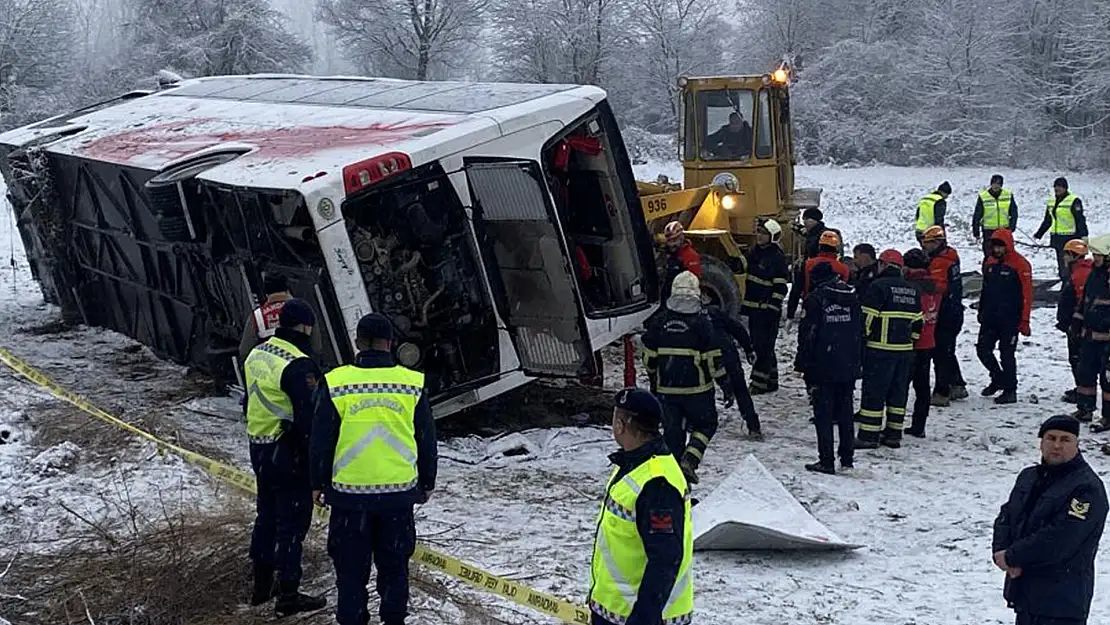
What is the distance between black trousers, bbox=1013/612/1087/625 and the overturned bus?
4109 mm

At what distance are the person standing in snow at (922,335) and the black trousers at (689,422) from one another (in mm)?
2265

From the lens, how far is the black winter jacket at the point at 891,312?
7848 millimetres

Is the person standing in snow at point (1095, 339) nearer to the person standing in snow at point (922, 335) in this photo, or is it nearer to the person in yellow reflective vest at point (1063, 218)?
the person standing in snow at point (922, 335)

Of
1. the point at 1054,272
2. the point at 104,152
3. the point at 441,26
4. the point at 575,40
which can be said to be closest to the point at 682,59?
the point at 575,40

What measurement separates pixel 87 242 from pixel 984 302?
823cm

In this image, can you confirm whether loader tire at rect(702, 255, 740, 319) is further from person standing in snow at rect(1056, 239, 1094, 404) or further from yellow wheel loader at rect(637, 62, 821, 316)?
person standing in snow at rect(1056, 239, 1094, 404)

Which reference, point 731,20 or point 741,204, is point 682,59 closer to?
point 731,20

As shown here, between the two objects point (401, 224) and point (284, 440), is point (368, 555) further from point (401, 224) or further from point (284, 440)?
point (401, 224)

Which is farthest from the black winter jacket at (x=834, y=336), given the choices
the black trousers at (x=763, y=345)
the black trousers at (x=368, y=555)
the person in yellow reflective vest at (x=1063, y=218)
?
the person in yellow reflective vest at (x=1063, y=218)

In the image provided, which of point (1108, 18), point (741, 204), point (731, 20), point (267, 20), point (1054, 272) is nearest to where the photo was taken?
point (741, 204)

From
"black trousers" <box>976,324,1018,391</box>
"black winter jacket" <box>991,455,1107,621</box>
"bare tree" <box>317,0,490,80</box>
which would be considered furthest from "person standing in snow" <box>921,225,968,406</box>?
"bare tree" <box>317,0,490,80</box>

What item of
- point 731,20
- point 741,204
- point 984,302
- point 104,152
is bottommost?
point 984,302

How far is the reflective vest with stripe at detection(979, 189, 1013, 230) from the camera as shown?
1462cm

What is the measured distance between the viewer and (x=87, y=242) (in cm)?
1054
